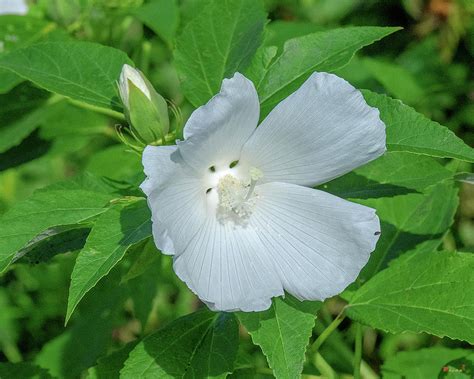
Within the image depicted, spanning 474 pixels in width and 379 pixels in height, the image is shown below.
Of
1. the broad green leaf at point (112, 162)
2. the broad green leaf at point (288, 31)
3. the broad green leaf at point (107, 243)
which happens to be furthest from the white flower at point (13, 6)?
the broad green leaf at point (107, 243)

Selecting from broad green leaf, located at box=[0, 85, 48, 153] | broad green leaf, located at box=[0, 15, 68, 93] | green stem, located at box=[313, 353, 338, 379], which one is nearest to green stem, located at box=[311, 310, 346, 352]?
green stem, located at box=[313, 353, 338, 379]

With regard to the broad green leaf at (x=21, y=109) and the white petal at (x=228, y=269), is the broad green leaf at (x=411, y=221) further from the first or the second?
the broad green leaf at (x=21, y=109)

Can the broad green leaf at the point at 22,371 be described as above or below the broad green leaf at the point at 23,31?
below

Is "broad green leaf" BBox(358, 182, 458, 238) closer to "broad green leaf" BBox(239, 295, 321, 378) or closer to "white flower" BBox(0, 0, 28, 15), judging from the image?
"broad green leaf" BBox(239, 295, 321, 378)

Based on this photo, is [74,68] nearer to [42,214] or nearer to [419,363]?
[42,214]

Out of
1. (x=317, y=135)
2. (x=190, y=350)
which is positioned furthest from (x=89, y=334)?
(x=317, y=135)

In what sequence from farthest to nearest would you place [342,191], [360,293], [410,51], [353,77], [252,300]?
1. [410,51]
2. [353,77]
3. [360,293]
4. [342,191]
5. [252,300]

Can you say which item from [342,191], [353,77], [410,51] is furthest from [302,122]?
[410,51]

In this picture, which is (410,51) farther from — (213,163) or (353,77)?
(213,163)
